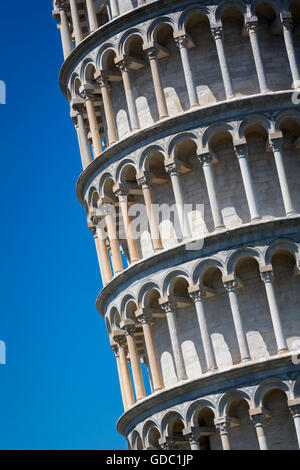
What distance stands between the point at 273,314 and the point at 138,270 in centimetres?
405

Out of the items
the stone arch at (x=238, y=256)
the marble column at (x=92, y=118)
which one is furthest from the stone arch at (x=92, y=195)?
the stone arch at (x=238, y=256)

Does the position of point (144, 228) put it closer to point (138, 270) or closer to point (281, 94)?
point (138, 270)

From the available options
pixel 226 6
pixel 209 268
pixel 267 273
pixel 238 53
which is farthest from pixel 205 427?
pixel 226 6

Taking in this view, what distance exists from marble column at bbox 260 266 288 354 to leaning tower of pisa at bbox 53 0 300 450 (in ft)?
0.12

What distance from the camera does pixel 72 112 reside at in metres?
40.6

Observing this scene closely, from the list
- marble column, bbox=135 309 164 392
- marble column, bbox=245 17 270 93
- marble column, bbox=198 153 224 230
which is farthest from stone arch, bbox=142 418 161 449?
marble column, bbox=245 17 270 93

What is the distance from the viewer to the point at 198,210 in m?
37.0

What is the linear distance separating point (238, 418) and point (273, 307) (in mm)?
2980

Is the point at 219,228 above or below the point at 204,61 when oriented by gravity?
below

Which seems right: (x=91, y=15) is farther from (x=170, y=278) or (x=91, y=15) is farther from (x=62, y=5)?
(x=170, y=278)

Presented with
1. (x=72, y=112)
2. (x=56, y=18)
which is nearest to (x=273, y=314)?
(x=72, y=112)

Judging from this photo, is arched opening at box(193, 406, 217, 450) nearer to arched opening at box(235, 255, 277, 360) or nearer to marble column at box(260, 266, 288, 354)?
arched opening at box(235, 255, 277, 360)

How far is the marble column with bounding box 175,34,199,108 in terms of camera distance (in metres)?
37.1

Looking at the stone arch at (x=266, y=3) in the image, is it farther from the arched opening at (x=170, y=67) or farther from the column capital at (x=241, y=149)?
the column capital at (x=241, y=149)
